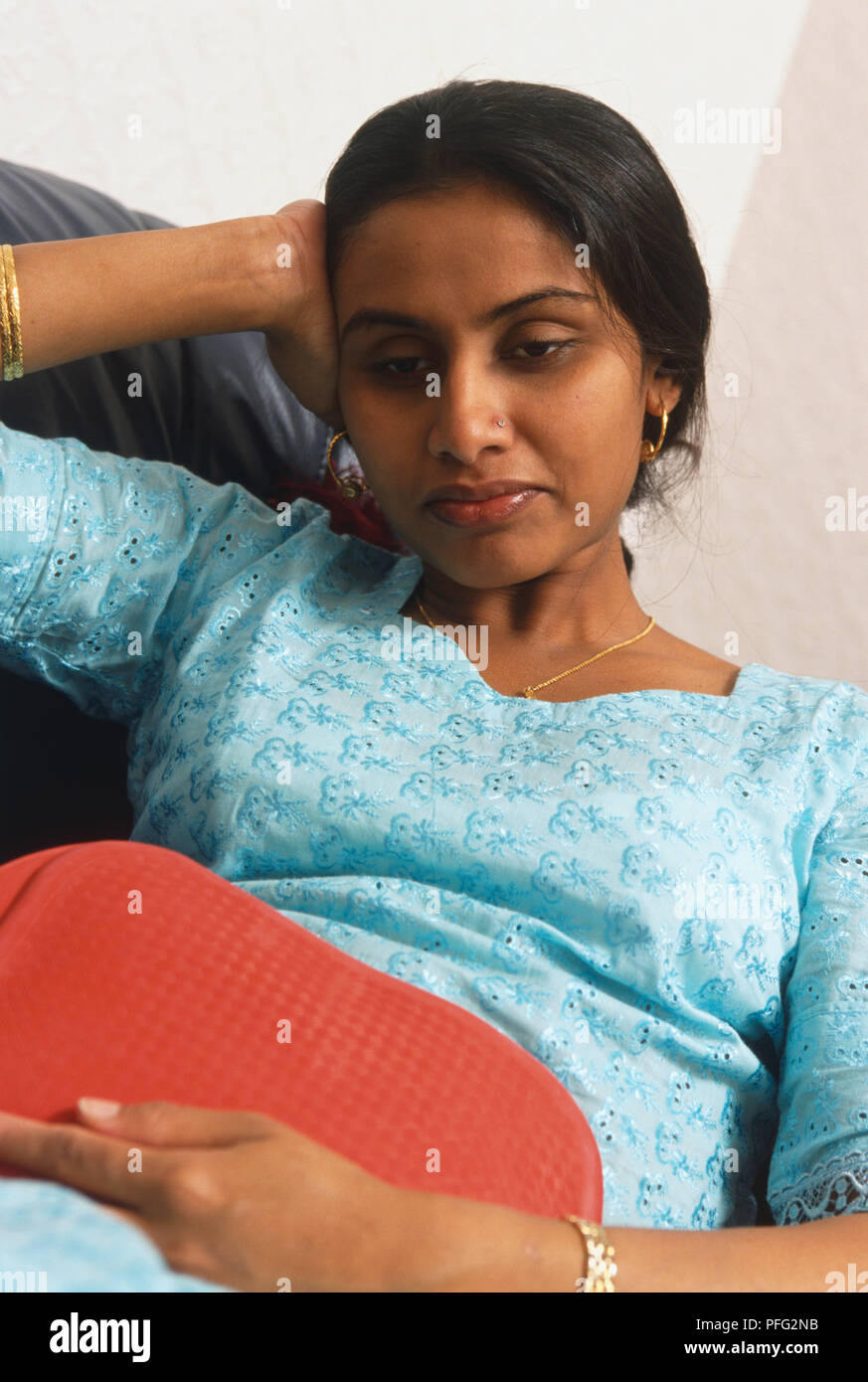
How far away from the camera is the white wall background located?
168 centimetres

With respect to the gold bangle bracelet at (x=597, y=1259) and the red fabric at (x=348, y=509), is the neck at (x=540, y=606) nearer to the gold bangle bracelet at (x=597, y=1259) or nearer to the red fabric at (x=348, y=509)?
the red fabric at (x=348, y=509)

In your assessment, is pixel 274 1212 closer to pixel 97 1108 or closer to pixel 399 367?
pixel 97 1108

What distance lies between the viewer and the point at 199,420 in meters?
1.29

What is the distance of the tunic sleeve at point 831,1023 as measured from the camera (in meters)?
0.80

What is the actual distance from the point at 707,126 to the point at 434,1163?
1557mm

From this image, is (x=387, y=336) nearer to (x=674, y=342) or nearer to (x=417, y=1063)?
(x=674, y=342)

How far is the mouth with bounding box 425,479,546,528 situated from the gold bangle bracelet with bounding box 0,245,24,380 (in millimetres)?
350

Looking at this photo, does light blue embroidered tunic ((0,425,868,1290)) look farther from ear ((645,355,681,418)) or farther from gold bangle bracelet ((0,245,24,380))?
ear ((645,355,681,418))

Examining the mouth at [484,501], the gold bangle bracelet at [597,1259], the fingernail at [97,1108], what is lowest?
the gold bangle bracelet at [597,1259]

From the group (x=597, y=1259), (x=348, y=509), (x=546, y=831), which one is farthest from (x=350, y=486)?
(x=597, y=1259)

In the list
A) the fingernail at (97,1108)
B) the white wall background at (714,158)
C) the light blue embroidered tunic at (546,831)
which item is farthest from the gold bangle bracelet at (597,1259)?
the white wall background at (714,158)

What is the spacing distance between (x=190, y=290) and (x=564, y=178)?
1.07 ft

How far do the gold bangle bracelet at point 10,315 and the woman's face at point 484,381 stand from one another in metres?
0.26
